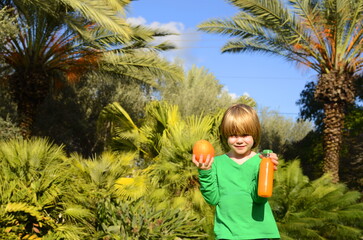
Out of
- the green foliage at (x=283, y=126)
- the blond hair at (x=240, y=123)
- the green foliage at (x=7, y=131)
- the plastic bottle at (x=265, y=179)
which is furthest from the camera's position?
the green foliage at (x=283, y=126)

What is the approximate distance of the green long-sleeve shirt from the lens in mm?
2688

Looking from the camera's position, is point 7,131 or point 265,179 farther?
point 7,131

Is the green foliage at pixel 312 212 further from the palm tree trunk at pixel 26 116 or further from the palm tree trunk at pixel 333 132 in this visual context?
the palm tree trunk at pixel 26 116

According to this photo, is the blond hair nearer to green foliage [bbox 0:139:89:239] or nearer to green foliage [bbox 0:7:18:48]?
green foliage [bbox 0:139:89:239]

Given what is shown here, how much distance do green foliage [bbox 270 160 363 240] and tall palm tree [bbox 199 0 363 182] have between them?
551 cm

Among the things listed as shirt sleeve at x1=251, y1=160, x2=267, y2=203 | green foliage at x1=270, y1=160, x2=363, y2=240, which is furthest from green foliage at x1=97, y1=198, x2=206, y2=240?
shirt sleeve at x1=251, y1=160, x2=267, y2=203

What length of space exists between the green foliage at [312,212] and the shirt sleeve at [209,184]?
3987mm

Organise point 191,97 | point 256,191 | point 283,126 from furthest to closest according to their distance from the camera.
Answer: point 283,126
point 191,97
point 256,191

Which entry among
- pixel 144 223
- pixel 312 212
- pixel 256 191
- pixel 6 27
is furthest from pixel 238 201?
pixel 6 27

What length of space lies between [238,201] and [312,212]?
4.84 metres

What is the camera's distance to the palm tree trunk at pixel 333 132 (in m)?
13.2

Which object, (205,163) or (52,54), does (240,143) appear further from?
(52,54)

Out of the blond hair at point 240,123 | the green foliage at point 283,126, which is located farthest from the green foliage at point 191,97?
the blond hair at point 240,123

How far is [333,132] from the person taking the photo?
1321 centimetres
